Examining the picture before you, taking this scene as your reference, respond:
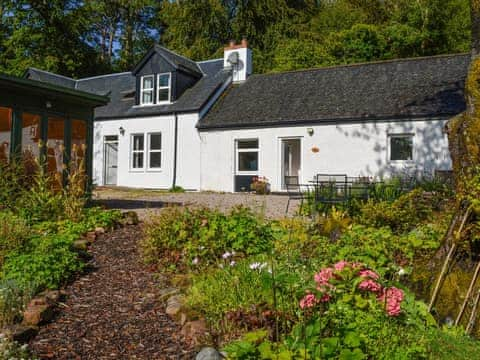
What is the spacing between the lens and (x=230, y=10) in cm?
3127

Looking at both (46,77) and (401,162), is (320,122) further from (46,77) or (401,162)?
(46,77)

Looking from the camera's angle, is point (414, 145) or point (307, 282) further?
point (414, 145)

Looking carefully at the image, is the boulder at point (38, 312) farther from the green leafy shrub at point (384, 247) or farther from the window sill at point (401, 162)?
the window sill at point (401, 162)

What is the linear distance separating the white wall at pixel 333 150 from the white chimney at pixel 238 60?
12.2 ft

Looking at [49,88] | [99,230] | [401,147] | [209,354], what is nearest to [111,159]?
[49,88]

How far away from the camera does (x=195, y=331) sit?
3.62 metres

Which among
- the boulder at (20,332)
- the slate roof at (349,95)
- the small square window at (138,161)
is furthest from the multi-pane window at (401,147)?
the boulder at (20,332)

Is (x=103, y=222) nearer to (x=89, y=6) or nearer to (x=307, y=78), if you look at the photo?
(x=307, y=78)

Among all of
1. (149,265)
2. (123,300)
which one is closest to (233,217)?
(149,265)

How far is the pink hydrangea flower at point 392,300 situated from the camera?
10.6 feet

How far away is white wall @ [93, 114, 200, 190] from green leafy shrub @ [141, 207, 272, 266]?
43.3ft

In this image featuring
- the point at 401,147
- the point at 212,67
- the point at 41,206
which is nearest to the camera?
the point at 41,206

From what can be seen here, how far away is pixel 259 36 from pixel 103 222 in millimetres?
24935

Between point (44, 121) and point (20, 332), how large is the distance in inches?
271
